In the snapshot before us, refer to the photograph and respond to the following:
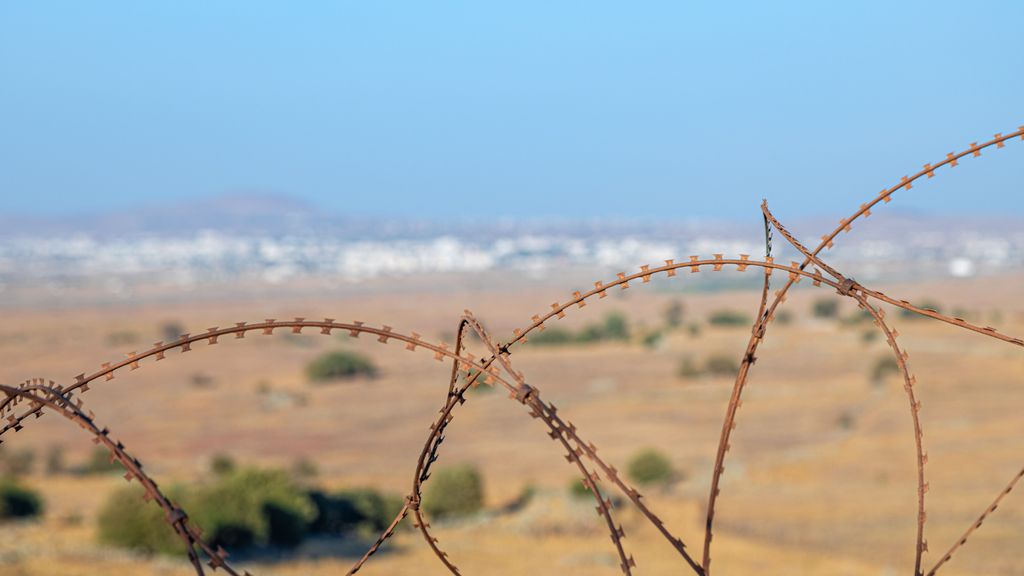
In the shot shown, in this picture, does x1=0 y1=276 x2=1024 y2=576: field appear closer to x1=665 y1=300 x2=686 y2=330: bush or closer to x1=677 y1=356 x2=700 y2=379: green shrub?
x1=677 y1=356 x2=700 y2=379: green shrub

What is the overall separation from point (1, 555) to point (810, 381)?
1379 inches

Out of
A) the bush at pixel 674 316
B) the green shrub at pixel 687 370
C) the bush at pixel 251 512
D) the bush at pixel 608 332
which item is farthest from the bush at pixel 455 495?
the bush at pixel 674 316

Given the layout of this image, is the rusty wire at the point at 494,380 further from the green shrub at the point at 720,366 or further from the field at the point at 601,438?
the green shrub at the point at 720,366

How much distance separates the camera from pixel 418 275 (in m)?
157

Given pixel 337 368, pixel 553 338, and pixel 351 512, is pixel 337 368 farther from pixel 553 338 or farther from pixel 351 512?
pixel 351 512

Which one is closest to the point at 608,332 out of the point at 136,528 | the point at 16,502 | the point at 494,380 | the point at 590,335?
the point at 590,335

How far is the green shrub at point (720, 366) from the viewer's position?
4850 cm

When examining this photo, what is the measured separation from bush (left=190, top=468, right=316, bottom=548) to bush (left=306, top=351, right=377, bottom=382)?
31441 mm

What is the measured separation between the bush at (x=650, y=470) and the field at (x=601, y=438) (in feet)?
1.62

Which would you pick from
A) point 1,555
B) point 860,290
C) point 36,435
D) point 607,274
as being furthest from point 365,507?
point 607,274

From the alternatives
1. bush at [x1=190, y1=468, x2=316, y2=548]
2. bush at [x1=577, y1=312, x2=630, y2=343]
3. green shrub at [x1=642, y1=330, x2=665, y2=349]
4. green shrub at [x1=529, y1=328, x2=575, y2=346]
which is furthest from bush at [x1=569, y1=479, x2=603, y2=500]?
bush at [x1=577, y1=312, x2=630, y2=343]

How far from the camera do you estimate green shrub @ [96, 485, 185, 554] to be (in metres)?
17.7

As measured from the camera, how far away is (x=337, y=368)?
2026 inches

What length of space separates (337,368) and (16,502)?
30.2m
